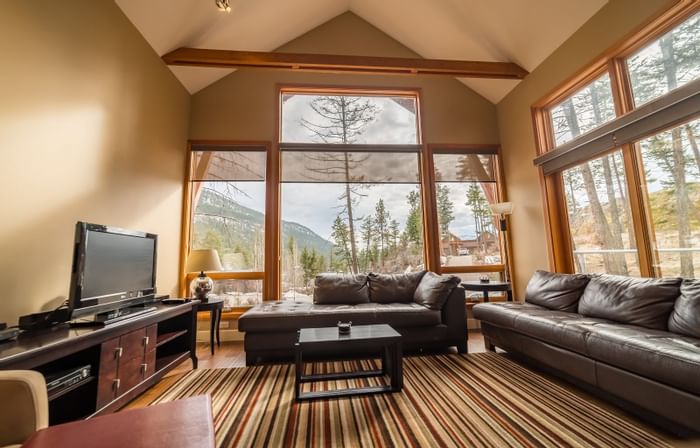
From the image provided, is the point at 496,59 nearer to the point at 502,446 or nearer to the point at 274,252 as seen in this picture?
the point at 274,252

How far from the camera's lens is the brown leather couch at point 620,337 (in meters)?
1.59

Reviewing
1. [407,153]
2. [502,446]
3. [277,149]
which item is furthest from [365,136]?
[502,446]

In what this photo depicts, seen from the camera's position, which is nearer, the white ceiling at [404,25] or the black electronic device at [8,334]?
the black electronic device at [8,334]

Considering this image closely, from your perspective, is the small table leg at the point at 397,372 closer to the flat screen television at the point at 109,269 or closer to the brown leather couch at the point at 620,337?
the brown leather couch at the point at 620,337

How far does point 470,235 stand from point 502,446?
3.34 metres

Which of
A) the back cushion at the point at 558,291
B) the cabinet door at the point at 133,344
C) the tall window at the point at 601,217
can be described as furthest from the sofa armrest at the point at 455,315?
the cabinet door at the point at 133,344

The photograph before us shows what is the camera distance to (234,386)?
2.46m

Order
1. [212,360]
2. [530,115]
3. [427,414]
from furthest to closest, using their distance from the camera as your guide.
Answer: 1. [530,115]
2. [212,360]
3. [427,414]

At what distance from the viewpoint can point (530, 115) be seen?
4.06 meters

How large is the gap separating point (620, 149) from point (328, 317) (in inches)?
132

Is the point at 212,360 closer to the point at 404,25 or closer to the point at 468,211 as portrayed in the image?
the point at 468,211

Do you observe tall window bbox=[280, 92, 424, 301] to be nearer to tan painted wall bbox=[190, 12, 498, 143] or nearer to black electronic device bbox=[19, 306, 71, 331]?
tan painted wall bbox=[190, 12, 498, 143]

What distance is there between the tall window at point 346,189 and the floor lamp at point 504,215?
1.07m

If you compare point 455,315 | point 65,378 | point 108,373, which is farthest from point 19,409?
point 455,315
